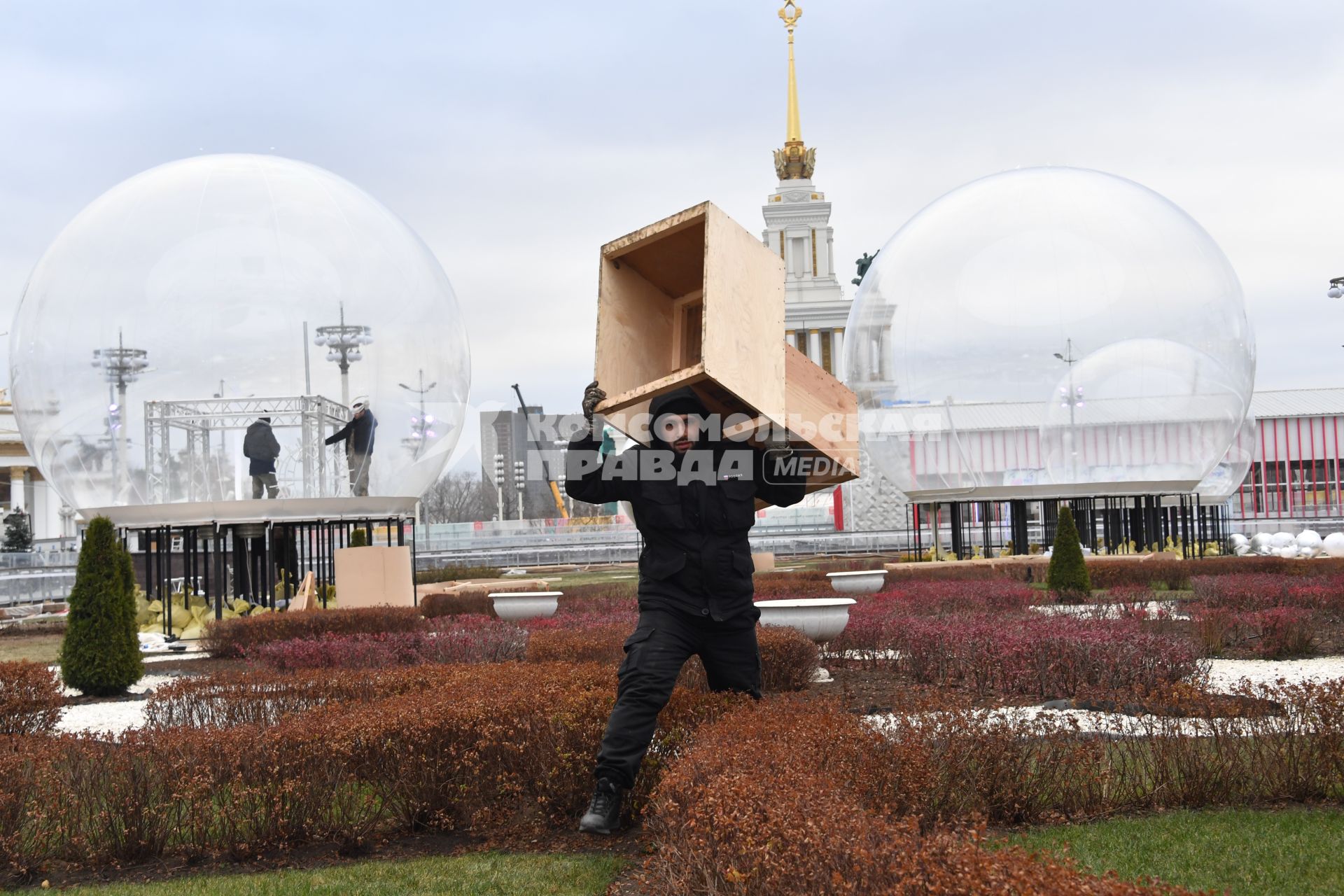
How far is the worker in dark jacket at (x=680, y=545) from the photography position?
553cm

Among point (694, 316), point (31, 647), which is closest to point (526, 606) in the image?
point (31, 647)

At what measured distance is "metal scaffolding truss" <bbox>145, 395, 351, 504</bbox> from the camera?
18.0 m

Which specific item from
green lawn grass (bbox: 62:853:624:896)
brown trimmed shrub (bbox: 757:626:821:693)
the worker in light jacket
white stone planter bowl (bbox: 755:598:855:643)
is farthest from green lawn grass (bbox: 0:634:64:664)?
green lawn grass (bbox: 62:853:624:896)

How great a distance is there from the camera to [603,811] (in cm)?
535

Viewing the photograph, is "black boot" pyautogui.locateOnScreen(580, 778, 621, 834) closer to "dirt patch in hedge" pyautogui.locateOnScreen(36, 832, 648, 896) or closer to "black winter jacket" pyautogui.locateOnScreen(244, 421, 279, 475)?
"dirt patch in hedge" pyautogui.locateOnScreen(36, 832, 648, 896)

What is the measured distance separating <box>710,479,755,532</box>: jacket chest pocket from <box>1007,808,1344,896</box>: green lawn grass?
183 centimetres

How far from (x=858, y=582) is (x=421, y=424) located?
7.15 m

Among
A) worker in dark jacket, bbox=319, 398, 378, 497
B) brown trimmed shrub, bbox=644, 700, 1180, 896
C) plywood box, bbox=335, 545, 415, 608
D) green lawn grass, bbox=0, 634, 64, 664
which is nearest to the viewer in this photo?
brown trimmed shrub, bbox=644, 700, 1180, 896

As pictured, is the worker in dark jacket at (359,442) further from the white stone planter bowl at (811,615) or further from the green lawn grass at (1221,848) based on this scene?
the green lawn grass at (1221,848)

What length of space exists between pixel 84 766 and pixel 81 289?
14107mm

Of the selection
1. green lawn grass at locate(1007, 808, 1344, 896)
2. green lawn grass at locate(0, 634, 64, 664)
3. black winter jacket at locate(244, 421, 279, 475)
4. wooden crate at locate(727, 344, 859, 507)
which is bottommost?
green lawn grass at locate(0, 634, 64, 664)

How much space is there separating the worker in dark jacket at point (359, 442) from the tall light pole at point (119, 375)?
112 inches

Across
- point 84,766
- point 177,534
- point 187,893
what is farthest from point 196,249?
point 187,893

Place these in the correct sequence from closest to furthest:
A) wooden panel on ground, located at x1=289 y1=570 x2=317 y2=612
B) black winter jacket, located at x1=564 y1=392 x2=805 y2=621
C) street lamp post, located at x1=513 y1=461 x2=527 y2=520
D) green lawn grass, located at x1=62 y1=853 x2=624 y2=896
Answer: green lawn grass, located at x1=62 y1=853 x2=624 y2=896 < black winter jacket, located at x1=564 y1=392 x2=805 y2=621 < wooden panel on ground, located at x1=289 y1=570 x2=317 y2=612 < street lamp post, located at x1=513 y1=461 x2=527 y2=520
